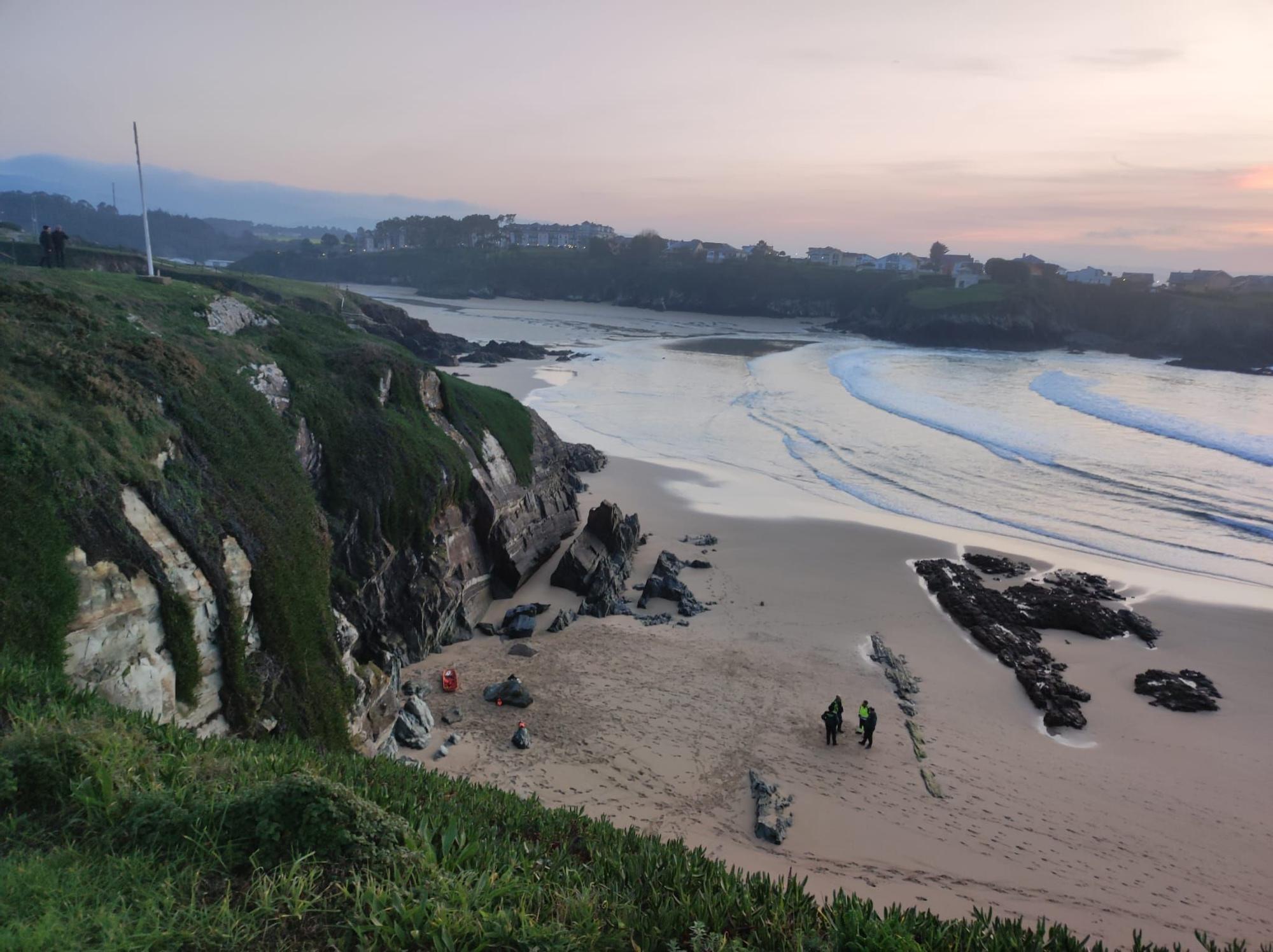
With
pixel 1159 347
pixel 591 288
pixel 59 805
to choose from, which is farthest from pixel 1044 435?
pixel 591 288

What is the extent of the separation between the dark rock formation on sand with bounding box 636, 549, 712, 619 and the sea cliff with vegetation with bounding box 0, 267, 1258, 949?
4332mm

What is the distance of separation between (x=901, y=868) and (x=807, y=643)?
7.19m

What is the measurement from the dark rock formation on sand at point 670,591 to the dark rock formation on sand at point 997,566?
950cm

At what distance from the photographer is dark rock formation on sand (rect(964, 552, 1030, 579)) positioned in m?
22.5

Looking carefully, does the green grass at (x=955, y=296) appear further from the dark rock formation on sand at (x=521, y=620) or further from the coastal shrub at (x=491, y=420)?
the dark rock formation on sand at (x=521, y=620)

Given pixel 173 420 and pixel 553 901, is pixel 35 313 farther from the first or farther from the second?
pixel 553 901

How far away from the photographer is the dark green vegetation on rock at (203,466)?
9.19 meters

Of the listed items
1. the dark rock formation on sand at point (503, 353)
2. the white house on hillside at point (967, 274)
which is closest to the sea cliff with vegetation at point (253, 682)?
the dark rock formation on sand at point (503, 353)

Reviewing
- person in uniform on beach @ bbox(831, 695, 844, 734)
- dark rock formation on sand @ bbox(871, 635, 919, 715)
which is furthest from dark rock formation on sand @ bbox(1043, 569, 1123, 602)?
person in uniform on beach @ bbox(831, 695, 844, 734)

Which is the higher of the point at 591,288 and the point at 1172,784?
the point at 591,288

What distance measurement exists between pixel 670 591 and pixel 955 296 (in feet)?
371

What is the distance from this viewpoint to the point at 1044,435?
4084cm

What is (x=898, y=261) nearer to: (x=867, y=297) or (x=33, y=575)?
(x=867, y=297)

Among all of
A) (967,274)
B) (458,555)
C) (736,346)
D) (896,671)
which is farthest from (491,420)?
(967,274)
